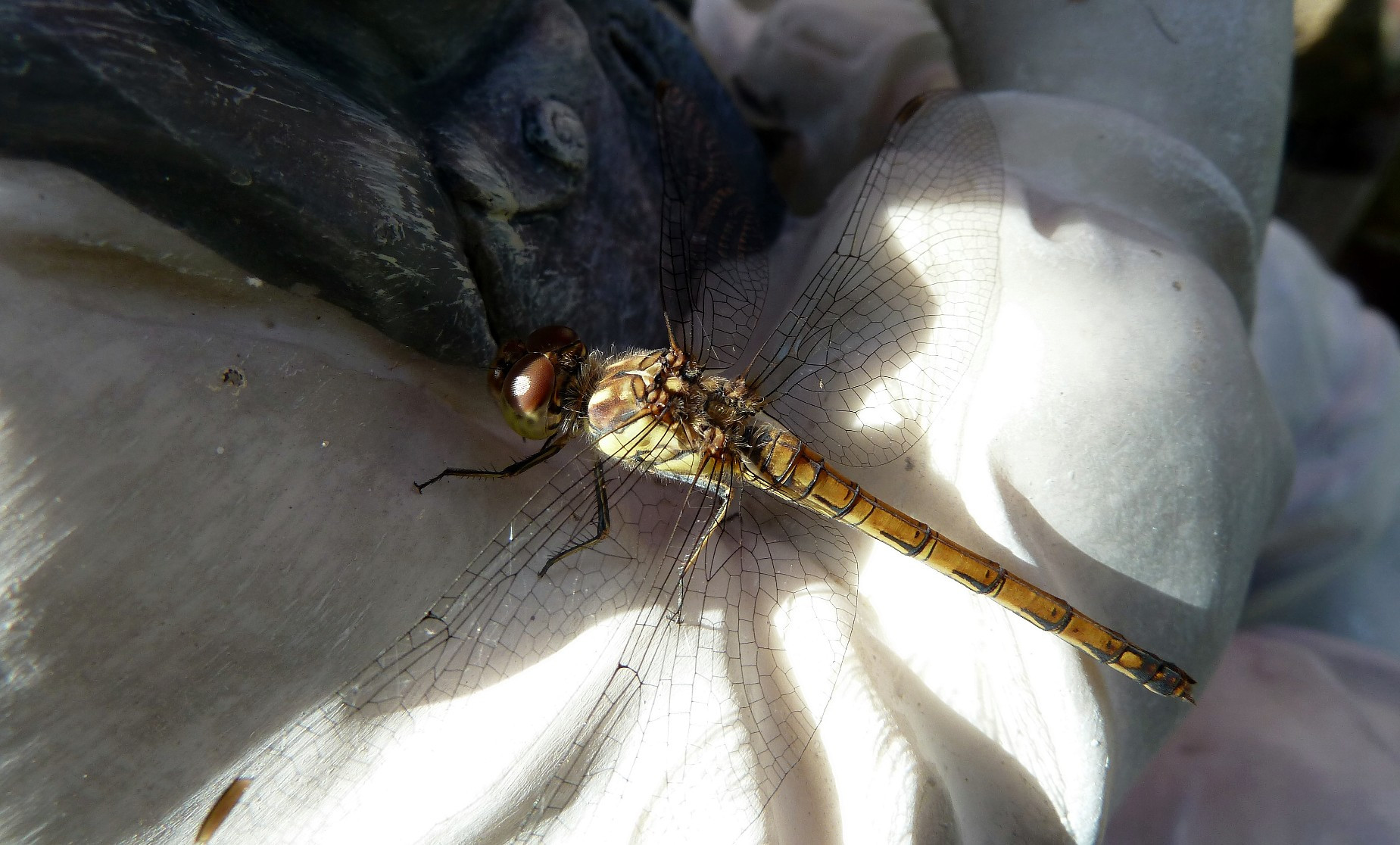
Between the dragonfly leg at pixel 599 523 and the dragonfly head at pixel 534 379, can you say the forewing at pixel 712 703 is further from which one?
the dragonfly head at pixel 534 379

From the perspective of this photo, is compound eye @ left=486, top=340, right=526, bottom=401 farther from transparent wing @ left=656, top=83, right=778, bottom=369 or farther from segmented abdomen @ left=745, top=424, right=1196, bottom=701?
segmented abdomen @ left=745, top=424, right=1196, bottom=701

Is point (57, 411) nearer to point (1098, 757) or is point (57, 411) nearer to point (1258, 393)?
point (1098, 757)

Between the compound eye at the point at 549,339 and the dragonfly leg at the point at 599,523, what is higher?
the compound eye at the point at 549,339

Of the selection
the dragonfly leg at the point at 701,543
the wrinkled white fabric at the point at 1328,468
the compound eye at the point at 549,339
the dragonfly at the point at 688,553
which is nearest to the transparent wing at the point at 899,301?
the dragonfly at the point at 688,553

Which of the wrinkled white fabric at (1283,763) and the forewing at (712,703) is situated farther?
the wrinkled white fabric at (1283,763)

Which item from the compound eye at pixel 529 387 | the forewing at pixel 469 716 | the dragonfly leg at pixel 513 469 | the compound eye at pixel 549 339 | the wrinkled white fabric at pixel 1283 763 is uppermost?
the compound eye at pixel 549 339

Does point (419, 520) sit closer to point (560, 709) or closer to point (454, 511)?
point (454, 511)

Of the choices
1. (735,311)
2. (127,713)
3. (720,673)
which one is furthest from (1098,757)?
(127,713)
